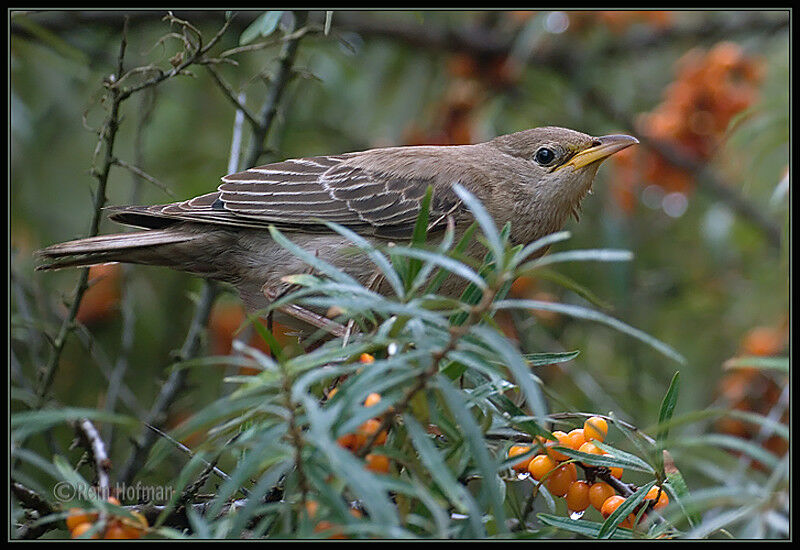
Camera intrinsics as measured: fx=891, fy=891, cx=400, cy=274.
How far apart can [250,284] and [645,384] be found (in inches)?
108

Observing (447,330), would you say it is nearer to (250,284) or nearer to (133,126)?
(250,284)

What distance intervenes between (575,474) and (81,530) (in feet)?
4.54

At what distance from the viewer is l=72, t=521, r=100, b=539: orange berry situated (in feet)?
6.80

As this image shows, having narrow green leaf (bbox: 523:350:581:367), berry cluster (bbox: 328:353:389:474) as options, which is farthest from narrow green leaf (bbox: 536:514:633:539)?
berry cluster (bbox: 328:353:389:474)

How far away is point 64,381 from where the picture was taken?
5.12 meters

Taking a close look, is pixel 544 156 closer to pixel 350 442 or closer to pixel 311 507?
pixel 350 442

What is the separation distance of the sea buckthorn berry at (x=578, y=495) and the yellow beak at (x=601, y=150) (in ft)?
7.01

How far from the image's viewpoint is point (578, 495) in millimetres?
2586

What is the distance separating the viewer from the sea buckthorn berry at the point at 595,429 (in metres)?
2.52

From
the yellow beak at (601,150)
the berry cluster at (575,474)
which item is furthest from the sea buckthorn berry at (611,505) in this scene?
the yellow beak at (601,150)

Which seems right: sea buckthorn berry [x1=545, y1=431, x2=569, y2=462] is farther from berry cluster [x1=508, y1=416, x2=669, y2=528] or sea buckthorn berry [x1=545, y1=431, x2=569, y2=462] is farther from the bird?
the bird

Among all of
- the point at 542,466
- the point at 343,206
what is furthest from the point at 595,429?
the point at 343,206

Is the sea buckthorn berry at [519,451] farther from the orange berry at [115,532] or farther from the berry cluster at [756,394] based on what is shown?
the berry cluster at [756,394]

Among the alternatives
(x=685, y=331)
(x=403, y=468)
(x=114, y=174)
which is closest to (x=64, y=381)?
(x=114, y=174)
